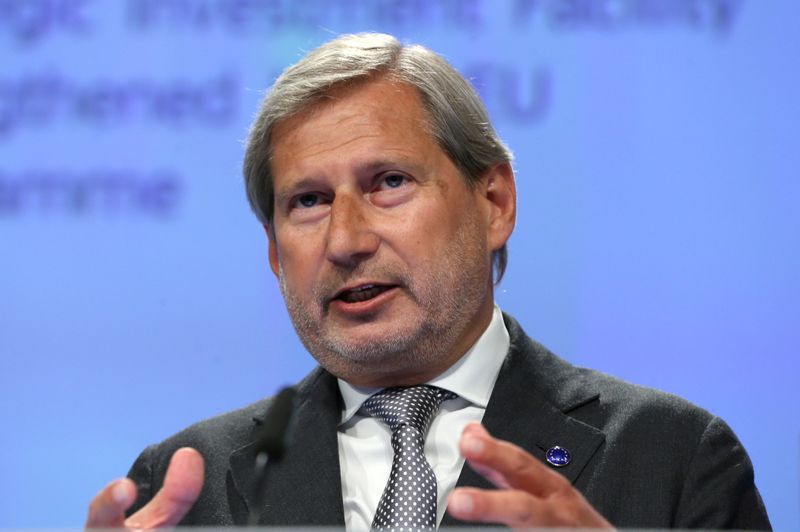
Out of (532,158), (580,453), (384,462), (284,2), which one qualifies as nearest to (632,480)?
(580,453)

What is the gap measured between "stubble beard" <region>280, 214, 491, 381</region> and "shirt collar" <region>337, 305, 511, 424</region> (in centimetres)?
4


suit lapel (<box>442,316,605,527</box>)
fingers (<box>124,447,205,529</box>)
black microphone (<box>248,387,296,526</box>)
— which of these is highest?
black microphone (<box>248,387,296,526</box>)

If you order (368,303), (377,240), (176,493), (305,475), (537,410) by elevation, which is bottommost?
(305,475)

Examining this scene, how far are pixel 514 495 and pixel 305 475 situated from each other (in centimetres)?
88

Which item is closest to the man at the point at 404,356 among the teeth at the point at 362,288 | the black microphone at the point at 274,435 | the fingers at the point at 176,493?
the teeth at the point at 362,288

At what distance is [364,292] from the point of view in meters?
2.47

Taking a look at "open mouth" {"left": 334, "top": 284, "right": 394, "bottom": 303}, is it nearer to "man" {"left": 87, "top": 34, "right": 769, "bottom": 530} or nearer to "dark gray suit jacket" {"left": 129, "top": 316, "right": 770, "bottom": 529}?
"man" {"left": 87, "top": 34, "right": 769, "bottom": 530}

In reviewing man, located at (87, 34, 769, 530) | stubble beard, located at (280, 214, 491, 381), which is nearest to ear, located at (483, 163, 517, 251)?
man, located at (87, 34, 769, 530)

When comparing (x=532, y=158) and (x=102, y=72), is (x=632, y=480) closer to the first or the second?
(x=532, y=158)

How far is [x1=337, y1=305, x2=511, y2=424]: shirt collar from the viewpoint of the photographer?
2.55 meters

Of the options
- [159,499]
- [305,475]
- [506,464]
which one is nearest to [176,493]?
[159,499]

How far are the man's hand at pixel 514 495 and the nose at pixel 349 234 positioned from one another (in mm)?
753

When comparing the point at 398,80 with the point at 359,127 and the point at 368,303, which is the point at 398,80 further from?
the point at 368,303

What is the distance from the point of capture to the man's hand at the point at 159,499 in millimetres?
1791
